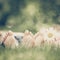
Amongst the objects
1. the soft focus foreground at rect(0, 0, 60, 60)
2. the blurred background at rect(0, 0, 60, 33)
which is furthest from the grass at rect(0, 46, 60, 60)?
the blurred background at rect(0, 0, 60, 33)

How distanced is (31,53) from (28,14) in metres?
0.36

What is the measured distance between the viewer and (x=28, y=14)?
2326 millimetres

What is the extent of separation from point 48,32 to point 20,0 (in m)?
0.38

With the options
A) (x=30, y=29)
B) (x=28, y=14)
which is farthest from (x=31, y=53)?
(x=28, y=14)

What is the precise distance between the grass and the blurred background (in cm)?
19

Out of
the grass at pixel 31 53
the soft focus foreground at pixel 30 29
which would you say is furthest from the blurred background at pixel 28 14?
the grass at pixel 31 53

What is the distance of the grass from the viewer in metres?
2.14

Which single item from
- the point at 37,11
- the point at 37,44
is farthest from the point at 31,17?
the point at 37,44

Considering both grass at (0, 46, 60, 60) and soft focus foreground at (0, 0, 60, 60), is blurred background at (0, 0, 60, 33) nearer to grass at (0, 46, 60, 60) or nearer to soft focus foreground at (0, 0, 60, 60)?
soft focus foreground at (0, 0, 60, 60)

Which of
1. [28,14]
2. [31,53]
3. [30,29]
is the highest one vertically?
[28,14]

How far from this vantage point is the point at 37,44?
2.22 meters

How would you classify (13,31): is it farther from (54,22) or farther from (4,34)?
(54,22)

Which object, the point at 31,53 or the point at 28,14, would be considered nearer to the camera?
the point at 31,53

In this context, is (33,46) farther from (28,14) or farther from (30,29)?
(28,14)
